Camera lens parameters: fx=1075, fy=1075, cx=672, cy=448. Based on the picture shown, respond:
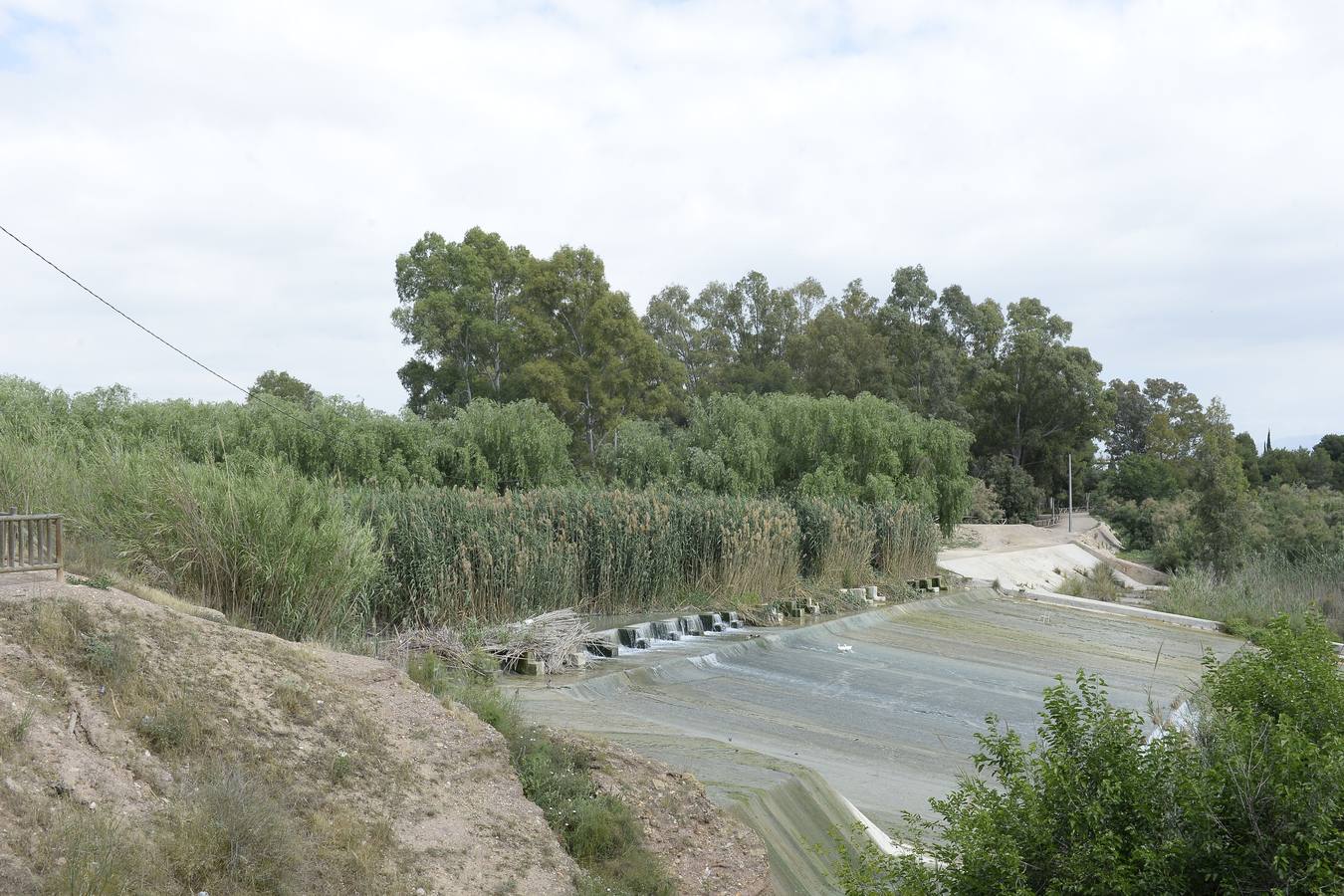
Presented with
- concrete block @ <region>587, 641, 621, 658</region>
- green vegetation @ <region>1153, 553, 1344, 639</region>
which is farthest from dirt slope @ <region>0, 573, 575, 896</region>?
green vegetation @ <region>1153, 553, 1344, 639</region>

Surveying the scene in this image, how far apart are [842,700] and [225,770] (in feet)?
25.3

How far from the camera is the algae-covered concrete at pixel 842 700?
26.2 ft

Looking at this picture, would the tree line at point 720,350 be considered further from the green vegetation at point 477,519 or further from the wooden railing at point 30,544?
the wooden railing at point 30,544

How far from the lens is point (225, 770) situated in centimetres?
580

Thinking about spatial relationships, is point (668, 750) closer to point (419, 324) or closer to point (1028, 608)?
point (1028, 608)

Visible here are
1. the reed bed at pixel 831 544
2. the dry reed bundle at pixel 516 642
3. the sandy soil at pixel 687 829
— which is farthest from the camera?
the reed bed at pixel 831 544

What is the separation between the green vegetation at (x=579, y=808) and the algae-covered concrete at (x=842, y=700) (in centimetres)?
97

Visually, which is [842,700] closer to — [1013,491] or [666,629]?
[666,629]

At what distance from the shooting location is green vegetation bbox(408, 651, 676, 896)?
6.22 m

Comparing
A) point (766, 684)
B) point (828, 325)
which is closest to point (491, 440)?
point (766, 684)

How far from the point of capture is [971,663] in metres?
14.9

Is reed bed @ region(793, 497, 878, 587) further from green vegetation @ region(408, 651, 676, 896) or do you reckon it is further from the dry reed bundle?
green vegetation @ region(408, 651, 676, 896)

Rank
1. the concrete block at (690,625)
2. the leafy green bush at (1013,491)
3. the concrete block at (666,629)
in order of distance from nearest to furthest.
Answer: the concrete block at (666,629) < the concrete block at (690,625) < the leafy green bush at (1013,491)

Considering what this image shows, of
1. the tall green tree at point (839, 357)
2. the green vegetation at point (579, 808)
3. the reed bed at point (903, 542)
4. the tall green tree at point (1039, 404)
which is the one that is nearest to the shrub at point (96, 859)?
the green vegetation at point (579, 808)
